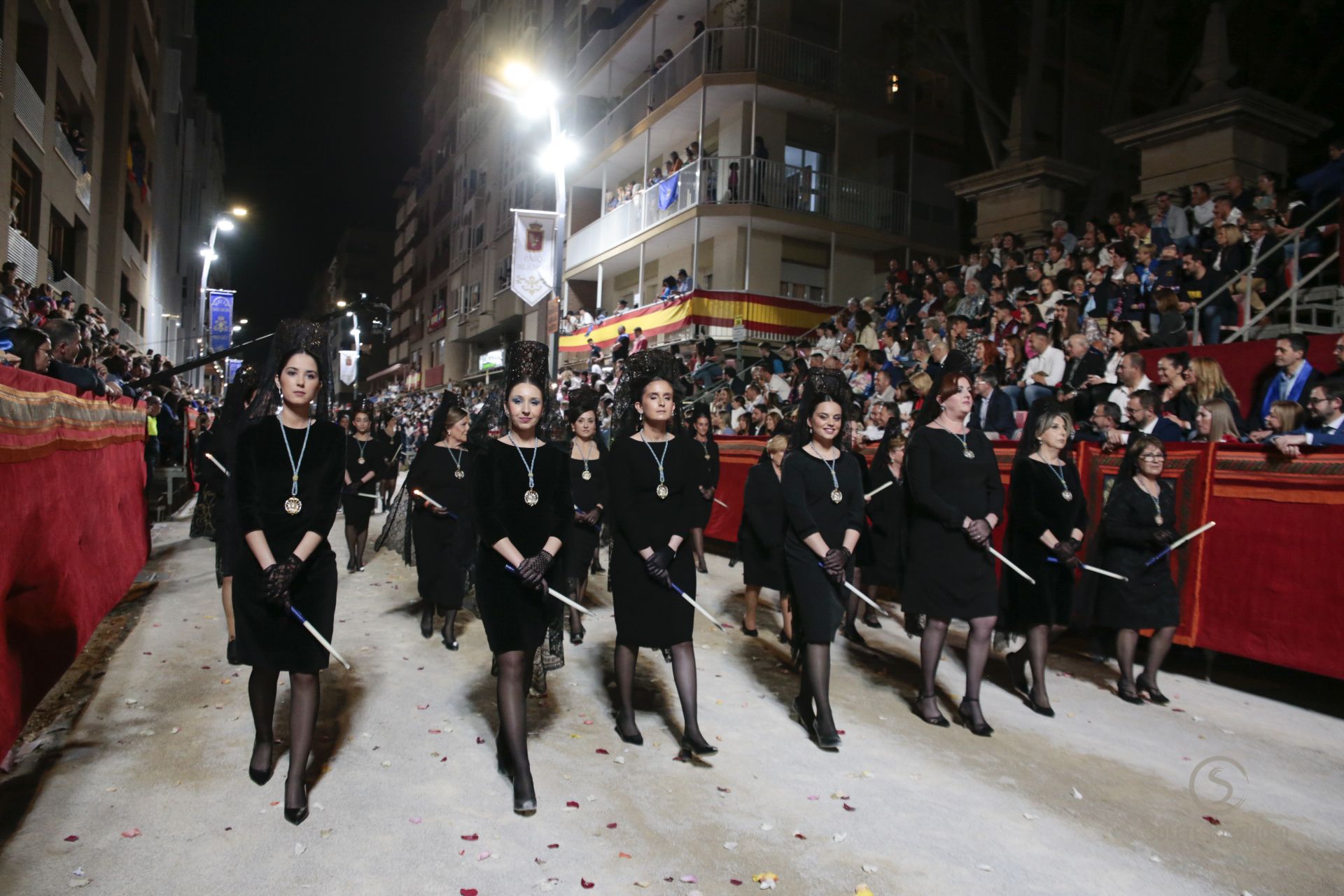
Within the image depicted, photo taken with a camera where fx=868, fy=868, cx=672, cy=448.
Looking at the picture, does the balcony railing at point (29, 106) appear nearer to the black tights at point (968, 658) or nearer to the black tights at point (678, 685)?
the black tights at point (678, 685)

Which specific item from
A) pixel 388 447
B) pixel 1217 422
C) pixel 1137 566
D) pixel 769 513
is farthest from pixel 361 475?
pixel 1217 422

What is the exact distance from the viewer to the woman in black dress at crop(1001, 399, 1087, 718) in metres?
5.78

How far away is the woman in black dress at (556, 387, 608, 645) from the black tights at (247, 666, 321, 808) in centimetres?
323

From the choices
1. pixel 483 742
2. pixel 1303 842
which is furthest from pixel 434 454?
pixel 1303 842

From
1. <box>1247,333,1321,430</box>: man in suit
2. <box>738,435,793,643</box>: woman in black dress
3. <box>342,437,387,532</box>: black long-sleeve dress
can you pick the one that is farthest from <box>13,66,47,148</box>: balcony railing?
<box>1247,333,1321,430</box>: man in suit

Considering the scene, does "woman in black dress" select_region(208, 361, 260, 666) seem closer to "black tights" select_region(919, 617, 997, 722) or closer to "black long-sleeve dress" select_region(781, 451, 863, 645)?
"black long-sleeve dress" select_region(781, 451, 863, 645)

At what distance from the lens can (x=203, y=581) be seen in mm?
9336

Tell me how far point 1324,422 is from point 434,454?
23.1ft

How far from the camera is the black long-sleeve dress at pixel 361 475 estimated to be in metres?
10.3

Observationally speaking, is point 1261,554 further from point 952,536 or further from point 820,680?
point 820,680

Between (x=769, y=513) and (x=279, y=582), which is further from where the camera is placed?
(x=769, y=513)

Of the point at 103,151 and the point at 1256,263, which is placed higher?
the point at 103,151

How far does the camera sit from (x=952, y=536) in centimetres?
542

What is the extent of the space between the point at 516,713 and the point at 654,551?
3.88 feet
